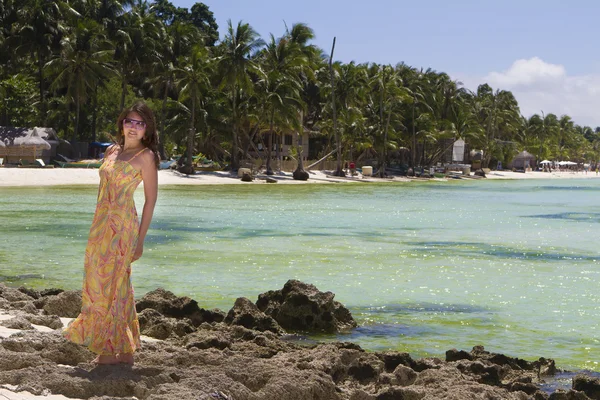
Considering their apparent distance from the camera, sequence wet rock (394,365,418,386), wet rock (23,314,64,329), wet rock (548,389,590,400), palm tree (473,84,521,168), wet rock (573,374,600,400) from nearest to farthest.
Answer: wet rock (548,389,590,400) < wet rock (573,374,600,400) < wet rock (394,365,418,386) < wet rock (23,314,64,329) < palm tree (473,84,521,168)

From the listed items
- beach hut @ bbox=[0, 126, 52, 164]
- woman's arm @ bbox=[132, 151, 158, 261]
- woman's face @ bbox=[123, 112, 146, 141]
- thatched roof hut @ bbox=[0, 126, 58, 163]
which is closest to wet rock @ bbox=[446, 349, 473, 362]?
woman's arm @ bbox=[132, 151, 158, 261]

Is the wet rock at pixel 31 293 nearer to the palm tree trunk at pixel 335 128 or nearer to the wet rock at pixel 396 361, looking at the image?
the wet rock at pixel 396 361

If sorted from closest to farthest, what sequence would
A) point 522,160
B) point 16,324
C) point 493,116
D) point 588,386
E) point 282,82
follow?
point 588,386, point 16,324, point 282,82, point 493,116, point 522,160

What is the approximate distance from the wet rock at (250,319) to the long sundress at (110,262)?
2922mm

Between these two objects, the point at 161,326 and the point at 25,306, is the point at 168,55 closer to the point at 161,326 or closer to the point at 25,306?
the point at 25,306

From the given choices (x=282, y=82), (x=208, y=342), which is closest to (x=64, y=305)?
(x=208, y=342)

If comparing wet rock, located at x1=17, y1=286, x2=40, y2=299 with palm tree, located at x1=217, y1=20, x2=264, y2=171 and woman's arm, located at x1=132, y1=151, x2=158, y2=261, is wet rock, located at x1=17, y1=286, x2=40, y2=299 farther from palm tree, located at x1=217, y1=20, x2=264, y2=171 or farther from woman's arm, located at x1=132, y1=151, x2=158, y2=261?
palm tree, located at x1=217, y1=20, x2=264, y2=171

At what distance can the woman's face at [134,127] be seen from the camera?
19.5 ft

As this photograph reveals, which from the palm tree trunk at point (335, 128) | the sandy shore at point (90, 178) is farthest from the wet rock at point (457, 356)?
the palm tree trunk at point (335, 128)

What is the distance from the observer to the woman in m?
5.81

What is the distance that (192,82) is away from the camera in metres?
51.0

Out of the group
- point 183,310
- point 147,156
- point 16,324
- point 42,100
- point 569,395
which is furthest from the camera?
point 42,100

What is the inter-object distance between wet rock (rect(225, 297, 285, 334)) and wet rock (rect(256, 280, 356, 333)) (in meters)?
0.29

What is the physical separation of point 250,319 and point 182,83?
45070 millimetres
